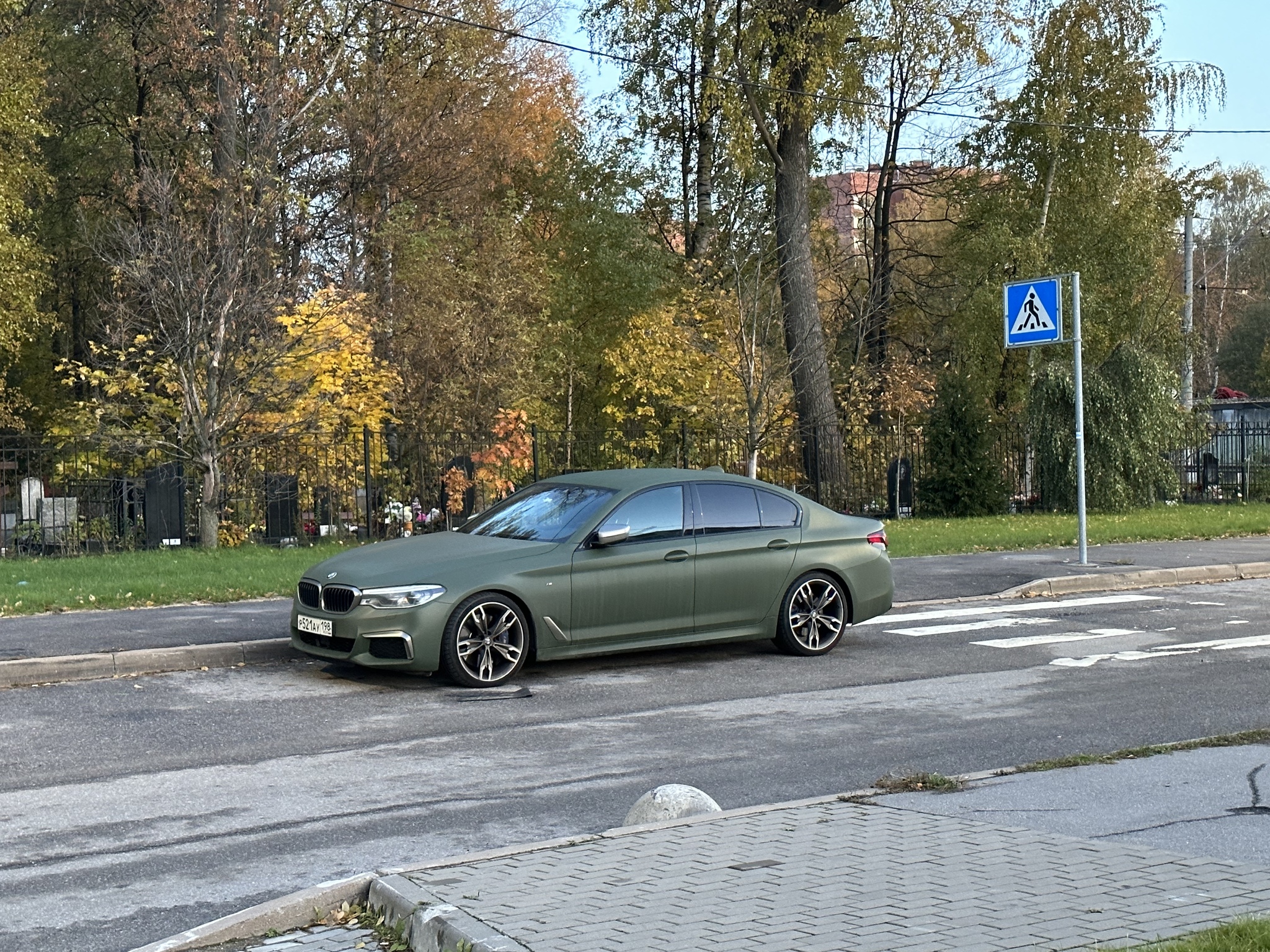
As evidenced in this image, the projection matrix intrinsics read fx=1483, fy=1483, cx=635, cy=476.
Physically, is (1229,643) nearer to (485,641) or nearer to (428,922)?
(485,641)

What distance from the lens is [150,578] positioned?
16.7 metres

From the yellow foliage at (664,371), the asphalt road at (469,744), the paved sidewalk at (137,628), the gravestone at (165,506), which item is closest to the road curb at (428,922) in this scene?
the asphalt road at (469,744)

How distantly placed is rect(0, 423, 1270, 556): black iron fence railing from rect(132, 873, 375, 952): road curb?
1797 centimetres

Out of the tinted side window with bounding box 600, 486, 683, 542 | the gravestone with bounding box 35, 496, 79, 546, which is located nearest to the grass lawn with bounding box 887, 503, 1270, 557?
the tinted side window with bounding box 600, 486, 683, 542

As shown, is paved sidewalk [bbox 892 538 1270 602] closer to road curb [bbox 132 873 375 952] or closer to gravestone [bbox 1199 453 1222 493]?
road curb [bbox 132 873 375 952]

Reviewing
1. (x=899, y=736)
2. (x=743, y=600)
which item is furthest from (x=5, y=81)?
(x=899, y=736)

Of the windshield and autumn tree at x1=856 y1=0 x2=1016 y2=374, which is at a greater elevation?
autumn tree at x1=856 y1=0 x2=1016 y2=374

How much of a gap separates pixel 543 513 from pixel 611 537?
83 centimetres

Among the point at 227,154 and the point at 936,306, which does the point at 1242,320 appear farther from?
the point at 227,154

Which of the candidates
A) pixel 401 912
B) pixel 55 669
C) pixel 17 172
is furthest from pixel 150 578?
pixel 17 172

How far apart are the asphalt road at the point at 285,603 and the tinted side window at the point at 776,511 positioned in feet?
12.2

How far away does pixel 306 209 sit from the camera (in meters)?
28.8

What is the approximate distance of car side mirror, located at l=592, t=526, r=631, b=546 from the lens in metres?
11.1

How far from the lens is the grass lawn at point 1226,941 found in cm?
432
